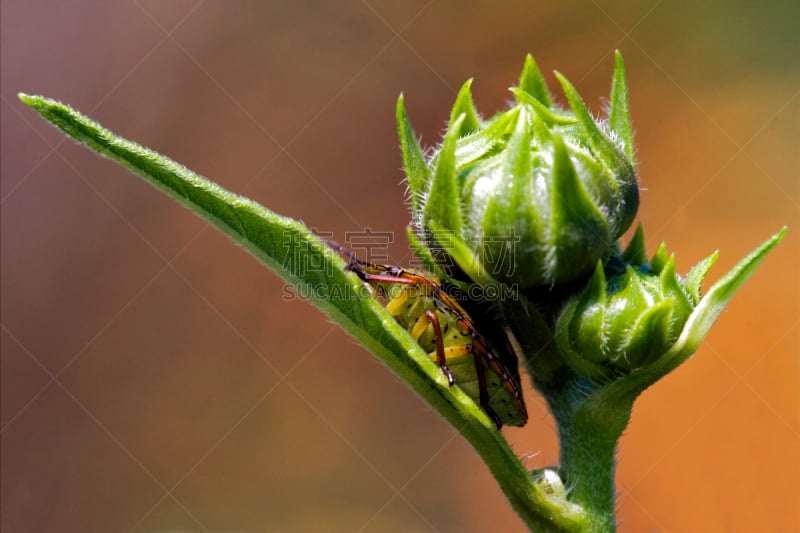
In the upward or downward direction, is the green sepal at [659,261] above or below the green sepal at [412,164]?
above

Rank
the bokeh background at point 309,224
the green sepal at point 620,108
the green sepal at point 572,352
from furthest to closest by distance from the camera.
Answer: the bokeh background at point 309,224 → the green sepal at point 620,108 → the green sepal at point 572,352

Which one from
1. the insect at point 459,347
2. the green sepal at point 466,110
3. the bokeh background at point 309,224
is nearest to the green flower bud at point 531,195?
the green sepal at point 466,110

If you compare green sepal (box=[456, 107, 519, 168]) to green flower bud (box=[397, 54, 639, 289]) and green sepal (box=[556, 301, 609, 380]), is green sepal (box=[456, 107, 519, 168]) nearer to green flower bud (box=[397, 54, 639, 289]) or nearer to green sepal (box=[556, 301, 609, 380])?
green flower bud (box=[397, 54, 639, 289])

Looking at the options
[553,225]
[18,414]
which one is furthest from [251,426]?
[553,225]

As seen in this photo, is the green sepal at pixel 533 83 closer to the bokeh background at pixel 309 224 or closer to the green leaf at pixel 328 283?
the green leaf at pixel 328 283

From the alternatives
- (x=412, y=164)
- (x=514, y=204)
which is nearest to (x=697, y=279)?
(x=514, y=204)

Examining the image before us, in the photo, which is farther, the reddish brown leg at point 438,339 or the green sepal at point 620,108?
the reddish brown leg at point 438,339

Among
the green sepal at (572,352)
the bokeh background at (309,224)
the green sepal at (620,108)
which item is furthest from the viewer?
the bokeh background at (309,224)

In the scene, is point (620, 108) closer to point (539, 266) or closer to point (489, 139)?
point (489, 139)
